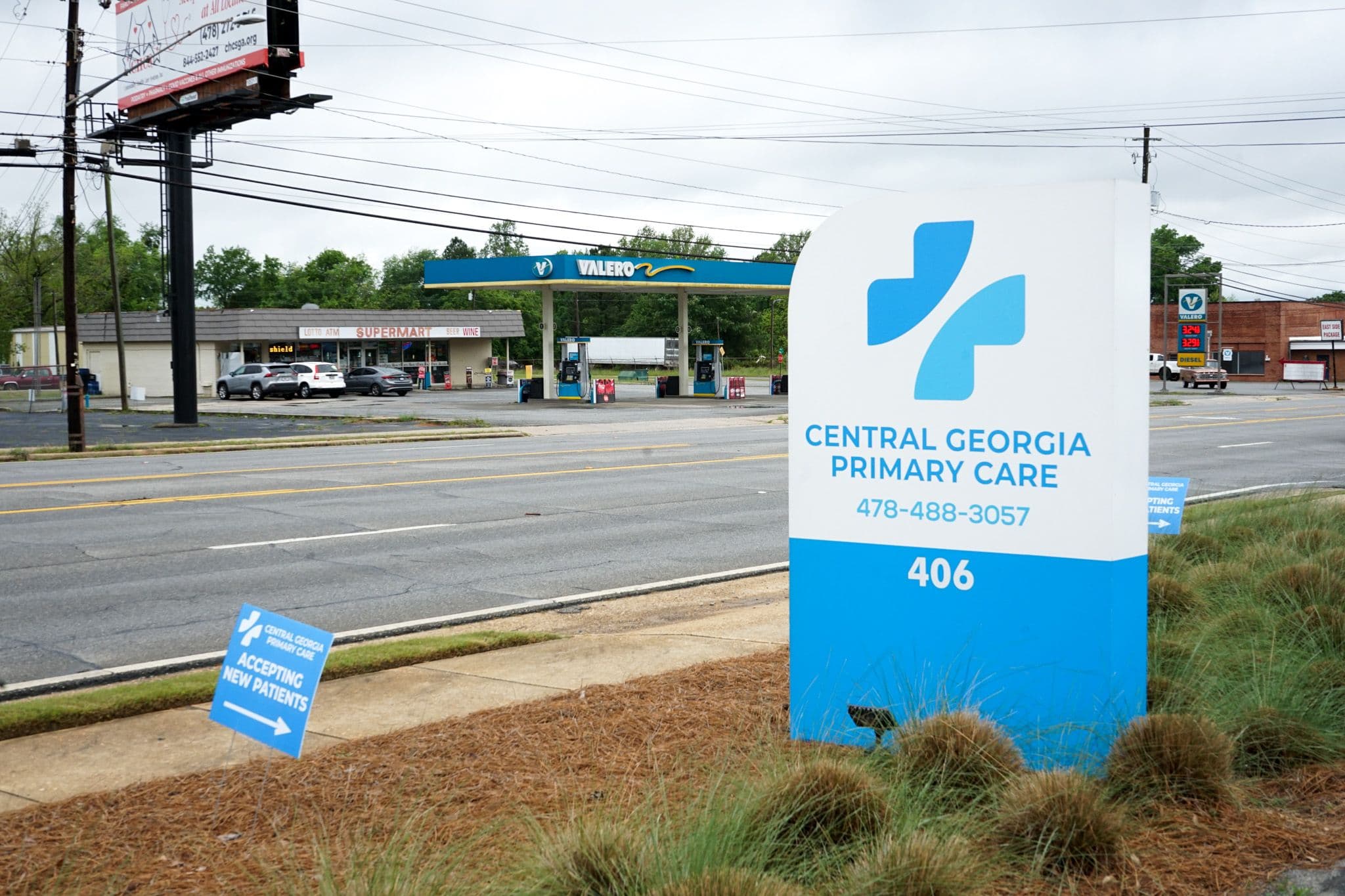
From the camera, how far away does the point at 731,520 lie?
1473cm

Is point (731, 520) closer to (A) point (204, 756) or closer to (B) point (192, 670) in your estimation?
(B) point (192, 670)

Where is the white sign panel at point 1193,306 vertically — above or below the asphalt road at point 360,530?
above

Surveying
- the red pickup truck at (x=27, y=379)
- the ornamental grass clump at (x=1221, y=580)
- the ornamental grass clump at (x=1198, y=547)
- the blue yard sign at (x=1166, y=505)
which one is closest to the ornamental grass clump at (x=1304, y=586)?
the ornamental grass clump at (x=1221, y=580)

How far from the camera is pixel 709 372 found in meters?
56.1

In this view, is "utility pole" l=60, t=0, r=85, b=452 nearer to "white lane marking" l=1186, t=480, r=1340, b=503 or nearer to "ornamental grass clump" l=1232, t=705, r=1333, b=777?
"white lane marking" l=1186, t=480, r=1340, b=503

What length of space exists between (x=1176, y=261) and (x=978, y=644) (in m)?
152

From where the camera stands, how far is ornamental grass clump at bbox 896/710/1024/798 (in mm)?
4570

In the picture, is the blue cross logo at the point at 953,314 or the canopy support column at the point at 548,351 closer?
the blue cross logo at the point at 953,314

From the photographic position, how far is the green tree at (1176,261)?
139 metres

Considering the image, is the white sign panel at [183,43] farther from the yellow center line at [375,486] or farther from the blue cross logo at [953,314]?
the blue cross logo at [953,314]

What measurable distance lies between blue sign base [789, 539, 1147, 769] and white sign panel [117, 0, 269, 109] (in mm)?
33100

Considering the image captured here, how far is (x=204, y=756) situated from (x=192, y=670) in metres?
2.17

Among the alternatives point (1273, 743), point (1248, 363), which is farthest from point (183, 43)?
point (1248, 363)

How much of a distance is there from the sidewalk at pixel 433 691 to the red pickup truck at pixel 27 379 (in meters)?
61.6
